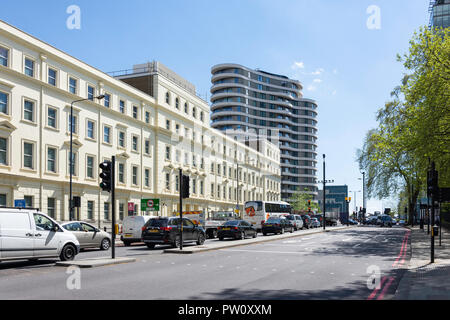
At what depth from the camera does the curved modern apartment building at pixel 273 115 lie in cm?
12256

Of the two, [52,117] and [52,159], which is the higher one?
[52,117]

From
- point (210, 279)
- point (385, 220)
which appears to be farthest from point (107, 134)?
point (385, 220)

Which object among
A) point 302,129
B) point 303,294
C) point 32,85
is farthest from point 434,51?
point 302,129

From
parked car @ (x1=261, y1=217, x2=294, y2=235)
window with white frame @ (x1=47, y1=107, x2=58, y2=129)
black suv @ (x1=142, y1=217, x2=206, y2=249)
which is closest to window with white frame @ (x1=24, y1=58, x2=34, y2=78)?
window with white frame @ (x1=47, y1=107, x2=58, y2=129)

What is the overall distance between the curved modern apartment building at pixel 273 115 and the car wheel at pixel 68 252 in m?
99.8

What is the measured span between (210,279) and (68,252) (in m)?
6.87

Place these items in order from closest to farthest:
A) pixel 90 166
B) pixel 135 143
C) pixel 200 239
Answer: pixel 200 239, pixel 90 166, pixel 135 143

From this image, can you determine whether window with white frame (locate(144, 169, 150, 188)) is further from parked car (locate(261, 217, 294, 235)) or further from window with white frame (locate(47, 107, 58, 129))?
parked car (locate(261, 217, 294, 235))

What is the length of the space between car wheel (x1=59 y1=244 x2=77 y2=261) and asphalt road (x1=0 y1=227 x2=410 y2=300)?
0.58 m

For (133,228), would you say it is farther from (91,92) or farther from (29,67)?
(91,92)

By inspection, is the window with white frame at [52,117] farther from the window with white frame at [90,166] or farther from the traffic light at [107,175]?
the traffic light at [107,175]

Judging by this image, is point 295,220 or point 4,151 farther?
point 295,220

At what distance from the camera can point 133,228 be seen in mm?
26266
